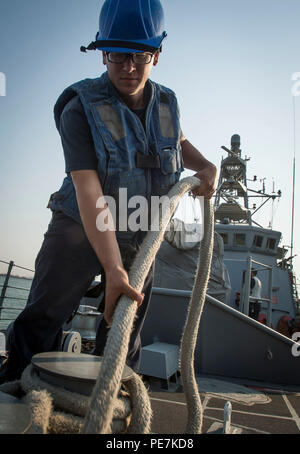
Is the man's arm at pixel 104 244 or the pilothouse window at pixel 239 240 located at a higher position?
the pilothouse window at pixel 239 240

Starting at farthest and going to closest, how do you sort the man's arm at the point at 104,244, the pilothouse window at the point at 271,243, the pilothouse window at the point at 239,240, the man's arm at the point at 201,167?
the pilothouse window at the point at 271,243 → the pilothouse window at the point at 239,240 → the man's arm at the point at 201,167 → the man's arm at the point at 104,244

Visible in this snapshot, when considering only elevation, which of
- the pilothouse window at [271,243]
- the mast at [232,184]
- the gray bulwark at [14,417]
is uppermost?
the mast at [232,184]

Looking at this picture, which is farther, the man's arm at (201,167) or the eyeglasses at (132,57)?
the man's arm at (201,167)

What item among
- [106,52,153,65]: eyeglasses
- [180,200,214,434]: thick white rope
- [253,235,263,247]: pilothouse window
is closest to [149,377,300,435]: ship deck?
[180,200,214,434]: thick white rope

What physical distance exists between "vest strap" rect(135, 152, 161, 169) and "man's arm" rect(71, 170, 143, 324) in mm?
187

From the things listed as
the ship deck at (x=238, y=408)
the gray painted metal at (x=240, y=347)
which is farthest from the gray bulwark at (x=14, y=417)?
the gray painted metal at (x=240, y=347)

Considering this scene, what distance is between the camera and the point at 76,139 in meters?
1.07

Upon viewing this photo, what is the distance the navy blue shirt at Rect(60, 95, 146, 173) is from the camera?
1.04m

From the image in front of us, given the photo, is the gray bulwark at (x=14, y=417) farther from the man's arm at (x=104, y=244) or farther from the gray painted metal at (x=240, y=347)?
the gray painted metal at (x=240, y=347)

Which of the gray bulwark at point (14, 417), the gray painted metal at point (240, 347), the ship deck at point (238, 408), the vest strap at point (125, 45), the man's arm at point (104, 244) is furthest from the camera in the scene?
the gray painted metal at point (240, 347)

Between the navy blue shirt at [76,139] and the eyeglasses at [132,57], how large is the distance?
0.18 metres

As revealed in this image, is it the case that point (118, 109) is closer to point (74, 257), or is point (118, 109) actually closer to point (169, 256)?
point (74, 257)

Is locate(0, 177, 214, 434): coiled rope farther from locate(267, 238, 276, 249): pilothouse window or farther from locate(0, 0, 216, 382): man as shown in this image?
locate(267, 238, 276, 249): pilothouse window

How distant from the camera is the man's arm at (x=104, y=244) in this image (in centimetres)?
76
